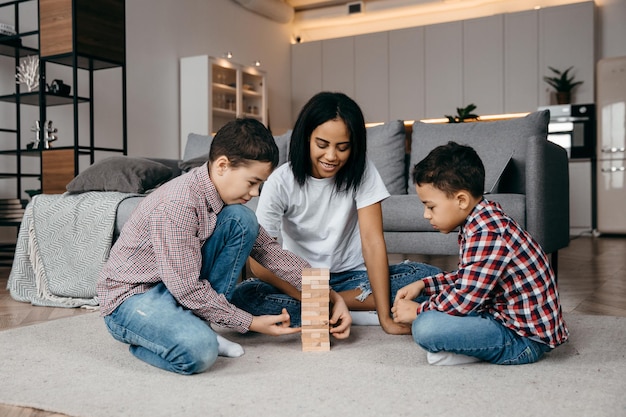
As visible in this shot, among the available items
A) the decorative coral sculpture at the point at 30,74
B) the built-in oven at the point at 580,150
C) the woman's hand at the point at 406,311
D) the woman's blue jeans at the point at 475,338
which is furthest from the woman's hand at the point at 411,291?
the built-in oven at the point at 580,150

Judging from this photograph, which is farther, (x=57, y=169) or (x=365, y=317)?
(x=57, y=169)

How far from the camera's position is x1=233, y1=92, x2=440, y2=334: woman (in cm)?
161

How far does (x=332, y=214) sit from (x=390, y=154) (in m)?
1.45

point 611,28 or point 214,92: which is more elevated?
point 611,28

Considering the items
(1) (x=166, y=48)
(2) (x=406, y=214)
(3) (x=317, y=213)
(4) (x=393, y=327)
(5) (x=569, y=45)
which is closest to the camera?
(4) (x=393, y=327)

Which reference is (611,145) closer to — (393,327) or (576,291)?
(576,291)

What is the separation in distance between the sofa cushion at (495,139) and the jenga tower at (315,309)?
4.85 ft

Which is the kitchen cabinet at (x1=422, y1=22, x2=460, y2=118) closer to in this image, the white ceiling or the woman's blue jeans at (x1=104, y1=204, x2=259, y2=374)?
the white ceiling

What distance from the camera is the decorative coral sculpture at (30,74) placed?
4.19 metres

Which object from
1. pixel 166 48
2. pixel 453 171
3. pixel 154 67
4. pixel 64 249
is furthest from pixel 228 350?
pixel 166 48

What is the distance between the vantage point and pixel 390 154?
3186 mm

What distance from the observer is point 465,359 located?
1.45 meters

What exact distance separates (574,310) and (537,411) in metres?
1.23

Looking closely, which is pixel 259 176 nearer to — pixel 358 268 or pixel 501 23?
pixel 358 268
